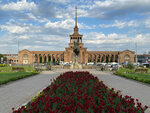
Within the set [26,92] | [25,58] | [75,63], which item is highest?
[25,58]

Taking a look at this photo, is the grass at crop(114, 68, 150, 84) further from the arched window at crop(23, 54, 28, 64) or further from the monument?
the arched window at crop(23, 54, 28, 64)

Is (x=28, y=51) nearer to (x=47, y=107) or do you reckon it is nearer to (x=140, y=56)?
(x=140, y=56)

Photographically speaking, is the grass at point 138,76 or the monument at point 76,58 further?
the monument at point 76,58

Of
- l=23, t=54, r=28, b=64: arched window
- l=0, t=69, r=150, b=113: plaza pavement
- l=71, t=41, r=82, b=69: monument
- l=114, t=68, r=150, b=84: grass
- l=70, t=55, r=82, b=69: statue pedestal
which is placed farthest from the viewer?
l=23, t=54, r=28, b=64: arched window

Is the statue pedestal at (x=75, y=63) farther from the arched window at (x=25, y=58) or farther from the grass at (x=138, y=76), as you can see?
the arched window at (x=25, y=58)

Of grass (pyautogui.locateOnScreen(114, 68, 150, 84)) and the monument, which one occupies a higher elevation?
the monument

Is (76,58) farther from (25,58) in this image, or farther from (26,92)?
(25,58)

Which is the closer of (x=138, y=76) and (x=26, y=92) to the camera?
(x=26, y=92)

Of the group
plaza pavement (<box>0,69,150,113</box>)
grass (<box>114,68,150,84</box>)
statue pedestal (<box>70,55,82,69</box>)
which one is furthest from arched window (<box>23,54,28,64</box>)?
plaza pavement (<box>0,69,150,113</box>)

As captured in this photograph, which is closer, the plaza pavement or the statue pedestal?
the plaza pavement

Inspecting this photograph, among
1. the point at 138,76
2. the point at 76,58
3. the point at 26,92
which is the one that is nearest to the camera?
the point at 26,92

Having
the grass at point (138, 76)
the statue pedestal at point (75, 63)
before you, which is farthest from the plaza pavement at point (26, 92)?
the statue pedestal at point (75, 63)

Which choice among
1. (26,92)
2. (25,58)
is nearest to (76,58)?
(26,92)

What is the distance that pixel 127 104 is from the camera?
14.6 feet
